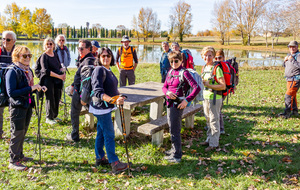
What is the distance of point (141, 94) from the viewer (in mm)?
6520

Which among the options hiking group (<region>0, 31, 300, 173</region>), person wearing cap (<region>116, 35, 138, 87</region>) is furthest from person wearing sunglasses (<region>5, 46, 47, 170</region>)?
person wearing cap (<region>116, 35, 138, 87</region>)

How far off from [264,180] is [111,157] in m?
2.82

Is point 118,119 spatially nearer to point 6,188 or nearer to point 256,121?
point 6,188

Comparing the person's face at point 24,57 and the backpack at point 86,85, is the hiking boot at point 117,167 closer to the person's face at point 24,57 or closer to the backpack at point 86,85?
the backpack at point 86,85

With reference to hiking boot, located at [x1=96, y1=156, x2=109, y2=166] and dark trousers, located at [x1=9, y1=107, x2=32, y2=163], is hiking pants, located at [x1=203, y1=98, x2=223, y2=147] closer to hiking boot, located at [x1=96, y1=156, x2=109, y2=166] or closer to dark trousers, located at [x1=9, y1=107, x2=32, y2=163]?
hiking boot, located at [x1=96, y1=156, x2=109, y2=166]

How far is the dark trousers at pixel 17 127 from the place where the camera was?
4348mm

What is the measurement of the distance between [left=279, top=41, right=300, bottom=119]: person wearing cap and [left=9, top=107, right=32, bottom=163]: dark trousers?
738 cm

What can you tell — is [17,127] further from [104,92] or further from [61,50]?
[61,50]

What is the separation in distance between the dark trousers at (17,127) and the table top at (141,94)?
2078 mm

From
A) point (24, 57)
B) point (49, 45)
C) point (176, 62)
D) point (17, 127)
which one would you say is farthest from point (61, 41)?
point (176, 62)

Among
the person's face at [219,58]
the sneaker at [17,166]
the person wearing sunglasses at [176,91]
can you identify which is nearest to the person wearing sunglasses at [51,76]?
the sneaker at [17,166]

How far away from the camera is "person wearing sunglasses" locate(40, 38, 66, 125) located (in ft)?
21.2

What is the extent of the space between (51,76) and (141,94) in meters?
2.61

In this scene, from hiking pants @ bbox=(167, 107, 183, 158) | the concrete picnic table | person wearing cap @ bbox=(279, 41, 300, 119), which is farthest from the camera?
person wearing cap @ bbox=(279, 41, 300, 119)
